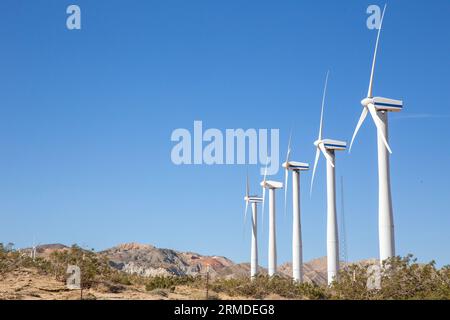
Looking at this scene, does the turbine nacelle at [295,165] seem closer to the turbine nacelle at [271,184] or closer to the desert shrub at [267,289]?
the turbine nacelle at [271,184]

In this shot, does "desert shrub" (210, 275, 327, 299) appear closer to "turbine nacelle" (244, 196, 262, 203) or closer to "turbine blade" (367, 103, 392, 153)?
"turbine blade" (367, 103, 392, 153)

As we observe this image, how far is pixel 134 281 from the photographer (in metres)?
62.1

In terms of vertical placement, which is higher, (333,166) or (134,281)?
(333,166)

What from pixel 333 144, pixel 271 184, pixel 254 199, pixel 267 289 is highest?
pixel 333 144

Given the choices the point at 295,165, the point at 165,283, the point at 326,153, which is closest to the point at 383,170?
the point at 326,153

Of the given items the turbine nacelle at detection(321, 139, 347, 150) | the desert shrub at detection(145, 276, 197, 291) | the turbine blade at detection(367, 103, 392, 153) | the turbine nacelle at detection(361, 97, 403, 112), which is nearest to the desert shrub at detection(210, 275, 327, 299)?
the desert shrub at detection(145, 276, 197, 291)

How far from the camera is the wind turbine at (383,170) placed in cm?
5284

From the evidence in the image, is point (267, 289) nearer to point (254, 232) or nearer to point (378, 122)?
point (378, 122)

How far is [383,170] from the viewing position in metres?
54.2
